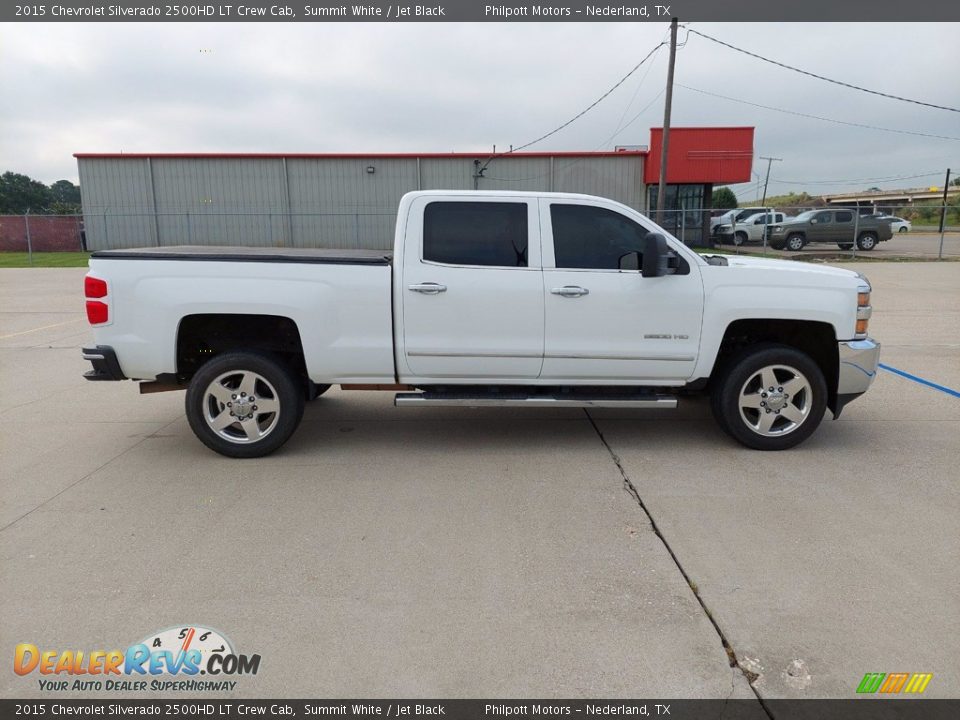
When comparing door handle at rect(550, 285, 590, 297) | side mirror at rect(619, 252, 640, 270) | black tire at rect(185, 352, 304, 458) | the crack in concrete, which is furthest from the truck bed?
the crack in concrete

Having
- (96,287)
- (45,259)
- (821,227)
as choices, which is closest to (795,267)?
(96,287)

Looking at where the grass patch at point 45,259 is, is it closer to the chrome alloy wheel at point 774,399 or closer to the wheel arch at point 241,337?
the wheel arch at point 241,337

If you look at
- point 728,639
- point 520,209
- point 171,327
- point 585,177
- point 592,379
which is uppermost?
point 585,177

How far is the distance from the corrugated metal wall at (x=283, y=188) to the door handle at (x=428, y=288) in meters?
26.4

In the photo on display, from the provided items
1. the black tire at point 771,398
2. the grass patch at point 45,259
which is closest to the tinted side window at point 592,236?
the black tire at point 771,398

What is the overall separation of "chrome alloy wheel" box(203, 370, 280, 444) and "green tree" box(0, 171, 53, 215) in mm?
59809

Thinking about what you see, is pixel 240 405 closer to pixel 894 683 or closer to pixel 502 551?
pixel 502 551

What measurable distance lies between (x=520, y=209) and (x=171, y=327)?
2.70 metres

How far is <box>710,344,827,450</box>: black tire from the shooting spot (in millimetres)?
5070

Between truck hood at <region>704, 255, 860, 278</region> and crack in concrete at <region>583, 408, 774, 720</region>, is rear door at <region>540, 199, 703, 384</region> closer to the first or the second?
truck hood at <region>704, 255, 860, 278</region>

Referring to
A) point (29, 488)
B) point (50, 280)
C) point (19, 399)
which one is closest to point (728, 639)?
point (29, 488)

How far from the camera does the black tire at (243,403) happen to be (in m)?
4.92

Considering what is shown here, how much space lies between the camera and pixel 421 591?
323 centimetres

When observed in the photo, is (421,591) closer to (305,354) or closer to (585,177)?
(305,354)
